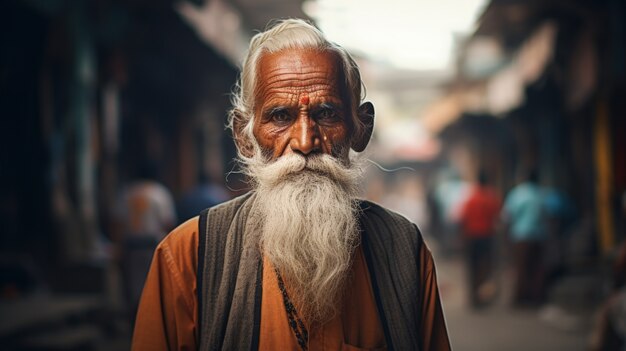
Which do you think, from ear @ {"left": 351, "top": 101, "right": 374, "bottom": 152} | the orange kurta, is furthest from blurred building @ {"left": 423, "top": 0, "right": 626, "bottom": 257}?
the orange kurta

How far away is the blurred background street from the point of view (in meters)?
7.49

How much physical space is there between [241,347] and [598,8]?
29.4 ft

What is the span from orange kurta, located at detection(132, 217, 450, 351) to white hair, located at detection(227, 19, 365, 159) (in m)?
0.43

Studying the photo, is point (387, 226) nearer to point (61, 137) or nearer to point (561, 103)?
point (61, 137)

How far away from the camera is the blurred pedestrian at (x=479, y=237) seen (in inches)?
446

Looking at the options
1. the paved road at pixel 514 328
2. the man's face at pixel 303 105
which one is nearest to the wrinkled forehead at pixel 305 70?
the man's face at pixel 303 105

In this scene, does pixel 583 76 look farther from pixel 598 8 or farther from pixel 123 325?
pixel 123 325

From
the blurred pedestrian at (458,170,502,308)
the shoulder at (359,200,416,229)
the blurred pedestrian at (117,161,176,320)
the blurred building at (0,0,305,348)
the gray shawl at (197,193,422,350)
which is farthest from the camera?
the blurred pedestrian at (458,170,502,308)

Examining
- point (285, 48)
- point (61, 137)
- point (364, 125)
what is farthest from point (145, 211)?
point (285, 48)

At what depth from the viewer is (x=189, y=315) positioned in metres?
2.14

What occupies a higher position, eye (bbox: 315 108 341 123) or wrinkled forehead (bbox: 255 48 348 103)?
wrinkled forehead (bbox: 255 48 348 103)

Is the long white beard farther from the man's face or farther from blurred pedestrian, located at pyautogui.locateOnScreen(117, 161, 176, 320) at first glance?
blurred pedestrian, located at pyautogui.locateOnScreen(117, 161, 176, 320)

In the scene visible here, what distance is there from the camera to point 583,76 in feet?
36.0

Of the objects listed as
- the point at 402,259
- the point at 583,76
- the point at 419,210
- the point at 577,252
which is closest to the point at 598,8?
the point at 583,76
